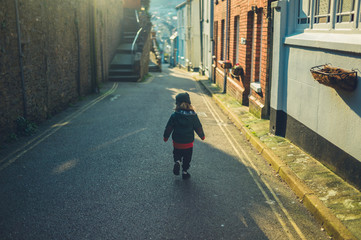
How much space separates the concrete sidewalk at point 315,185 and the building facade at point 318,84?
20 centimetres

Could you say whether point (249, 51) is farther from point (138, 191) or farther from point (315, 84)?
point (138, 191)

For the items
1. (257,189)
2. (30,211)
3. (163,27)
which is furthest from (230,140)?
(163,27)

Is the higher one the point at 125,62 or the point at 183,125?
the point at 125,62

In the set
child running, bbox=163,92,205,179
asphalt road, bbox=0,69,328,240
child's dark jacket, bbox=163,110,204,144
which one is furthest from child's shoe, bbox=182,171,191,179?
child's dark jacket, bbox=163,110,204,144

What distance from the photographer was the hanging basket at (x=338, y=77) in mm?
5324

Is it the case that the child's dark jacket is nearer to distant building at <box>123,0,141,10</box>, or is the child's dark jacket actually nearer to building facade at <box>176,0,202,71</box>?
building facade at <box>176,0,202,71</box>

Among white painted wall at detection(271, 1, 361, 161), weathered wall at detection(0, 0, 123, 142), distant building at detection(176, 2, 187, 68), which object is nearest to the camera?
white painted wall at detection(271, 1, 361, 161)

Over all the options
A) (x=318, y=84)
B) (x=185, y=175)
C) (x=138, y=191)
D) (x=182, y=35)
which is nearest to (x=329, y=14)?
(x=318, y=84)

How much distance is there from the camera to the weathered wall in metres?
8.61

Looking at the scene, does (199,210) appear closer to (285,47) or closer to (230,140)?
(230,140)

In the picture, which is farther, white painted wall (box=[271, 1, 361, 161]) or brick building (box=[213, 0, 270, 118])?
brick building (box=[213, 0, 270, 118])

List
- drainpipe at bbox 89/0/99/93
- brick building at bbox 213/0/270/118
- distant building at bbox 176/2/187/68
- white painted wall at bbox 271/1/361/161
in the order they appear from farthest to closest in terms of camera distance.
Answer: distant building at bbox 176/2/187/68
drainpipe at bbox 89/0/99/93
brick building at bbox 213/0/270/118
white painted wall at bbox 271/1/361/161

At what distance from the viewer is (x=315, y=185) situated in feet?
18.8

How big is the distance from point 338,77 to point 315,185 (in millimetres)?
1745
